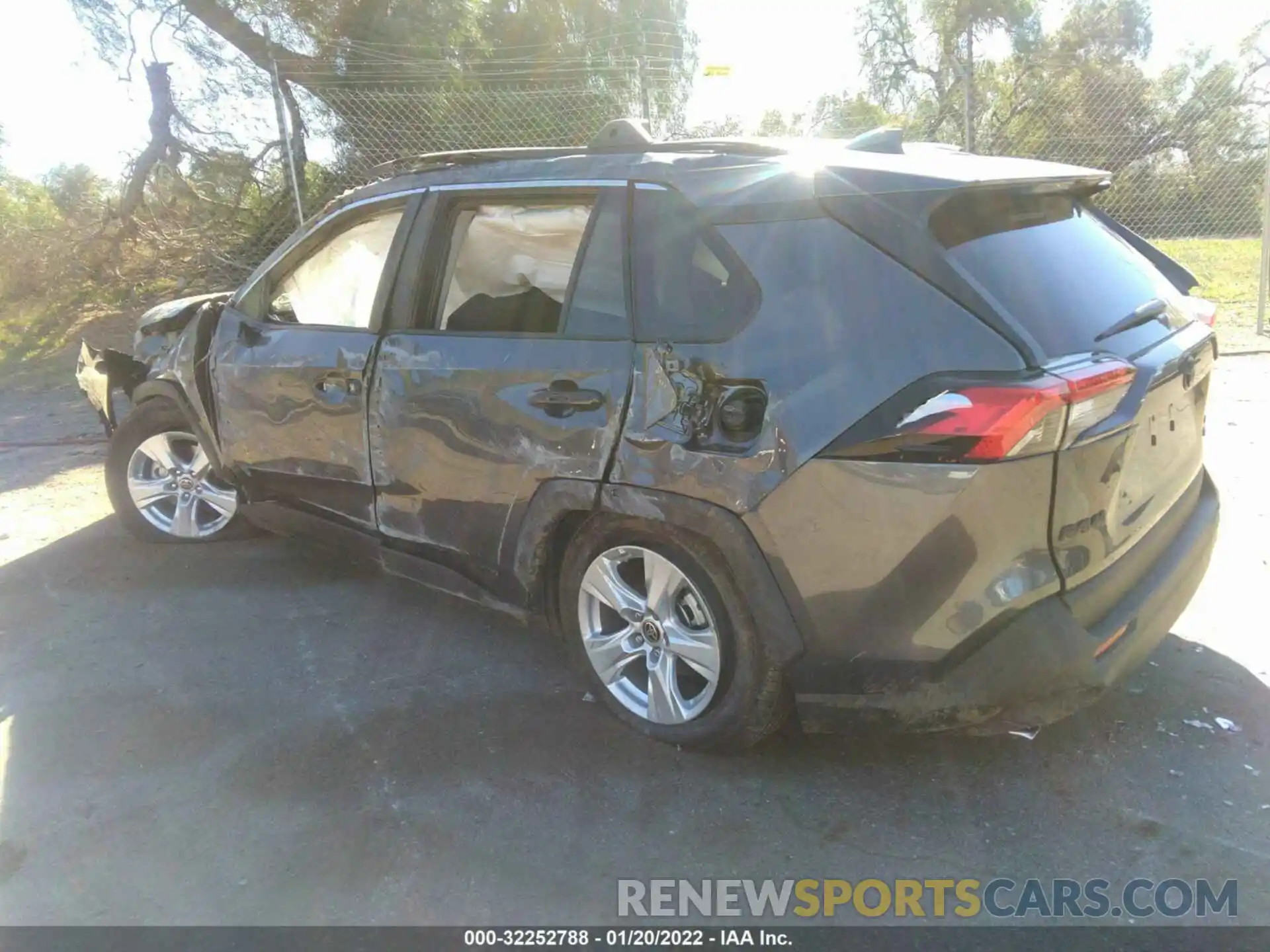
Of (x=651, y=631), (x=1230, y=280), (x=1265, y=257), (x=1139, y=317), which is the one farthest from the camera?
(x=1230, y=280)

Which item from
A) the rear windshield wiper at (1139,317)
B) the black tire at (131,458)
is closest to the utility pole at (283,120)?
the black tire at (131,458)

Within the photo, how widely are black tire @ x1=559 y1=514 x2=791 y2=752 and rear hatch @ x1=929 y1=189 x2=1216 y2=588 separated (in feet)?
2.77

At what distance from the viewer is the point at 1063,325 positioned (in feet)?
8.29

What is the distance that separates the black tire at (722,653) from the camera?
2.76 meters

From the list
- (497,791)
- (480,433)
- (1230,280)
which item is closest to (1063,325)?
(480,433)

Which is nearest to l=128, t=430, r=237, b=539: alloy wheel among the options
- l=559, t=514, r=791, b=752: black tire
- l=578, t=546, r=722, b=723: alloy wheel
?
l=578, t=546, r=722, b=723: alloy wheel

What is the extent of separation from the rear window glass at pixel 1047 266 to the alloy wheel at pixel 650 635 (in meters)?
1.17

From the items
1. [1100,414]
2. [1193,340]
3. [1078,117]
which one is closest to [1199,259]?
[1078,117]

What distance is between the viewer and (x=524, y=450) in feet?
10.3

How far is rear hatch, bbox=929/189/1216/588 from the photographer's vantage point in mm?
2438

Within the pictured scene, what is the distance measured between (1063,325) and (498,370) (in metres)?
1.70

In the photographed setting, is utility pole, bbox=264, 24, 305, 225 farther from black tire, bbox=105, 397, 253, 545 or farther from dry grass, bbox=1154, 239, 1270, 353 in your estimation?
dry grass, bbox=1154, 239, 1270, 353

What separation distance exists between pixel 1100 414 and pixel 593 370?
55.2 inches

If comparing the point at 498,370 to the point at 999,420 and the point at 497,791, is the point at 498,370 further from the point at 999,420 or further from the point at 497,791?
the point at 999,420
